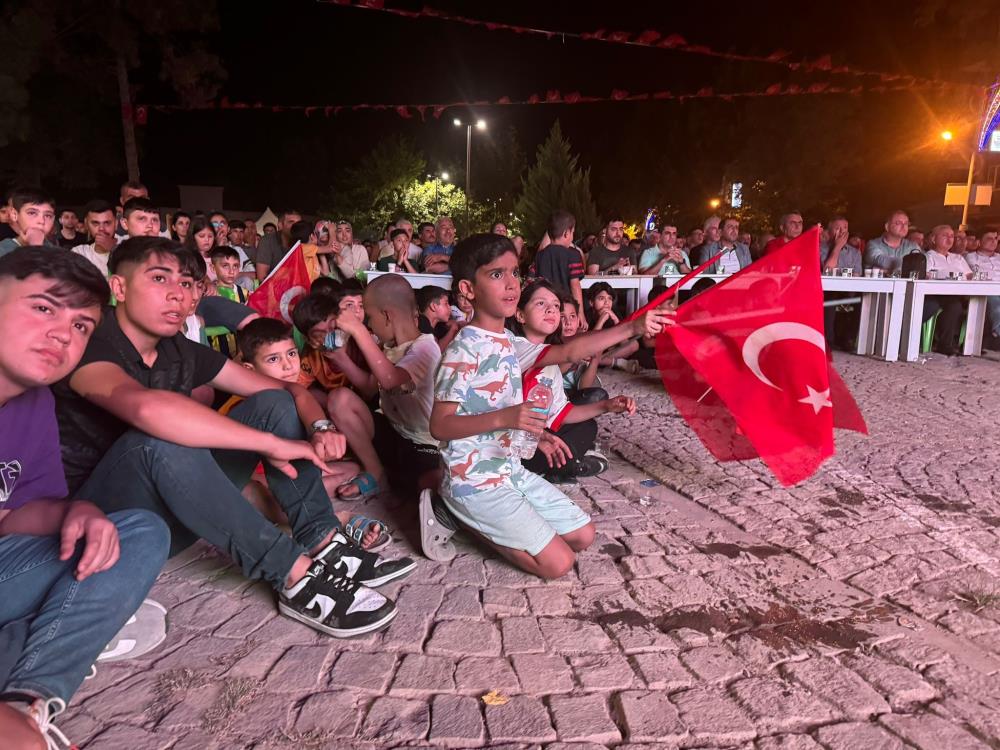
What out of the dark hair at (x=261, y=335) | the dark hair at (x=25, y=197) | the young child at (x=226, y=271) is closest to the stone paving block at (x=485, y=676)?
the dark hair at (x=261, y=335)

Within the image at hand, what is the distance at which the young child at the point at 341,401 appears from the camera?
14.3 feet

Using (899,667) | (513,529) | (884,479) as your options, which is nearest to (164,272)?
(513,529)

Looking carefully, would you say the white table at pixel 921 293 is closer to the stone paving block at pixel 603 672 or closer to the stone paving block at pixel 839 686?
the stone paving block at pixel 839 686

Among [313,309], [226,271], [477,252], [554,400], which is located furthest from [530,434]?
[226,271]

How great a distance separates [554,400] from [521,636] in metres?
1.55

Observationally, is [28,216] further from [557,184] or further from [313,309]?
[557,184]

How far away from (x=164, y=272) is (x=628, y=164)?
1523 inches

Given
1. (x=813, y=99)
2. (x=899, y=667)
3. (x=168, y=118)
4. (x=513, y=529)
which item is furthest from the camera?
(x=168, y=118)

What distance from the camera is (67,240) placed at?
8750 mm

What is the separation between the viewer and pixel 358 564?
Answer: 124 inches

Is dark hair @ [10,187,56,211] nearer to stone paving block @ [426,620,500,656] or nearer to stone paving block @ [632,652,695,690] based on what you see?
stone paving block @ [426,620,500,656]

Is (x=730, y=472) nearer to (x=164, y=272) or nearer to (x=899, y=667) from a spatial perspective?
(x=899, y=667)

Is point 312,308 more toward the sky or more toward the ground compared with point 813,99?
more toward the ground

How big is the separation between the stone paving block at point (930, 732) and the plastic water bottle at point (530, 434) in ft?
5.43
